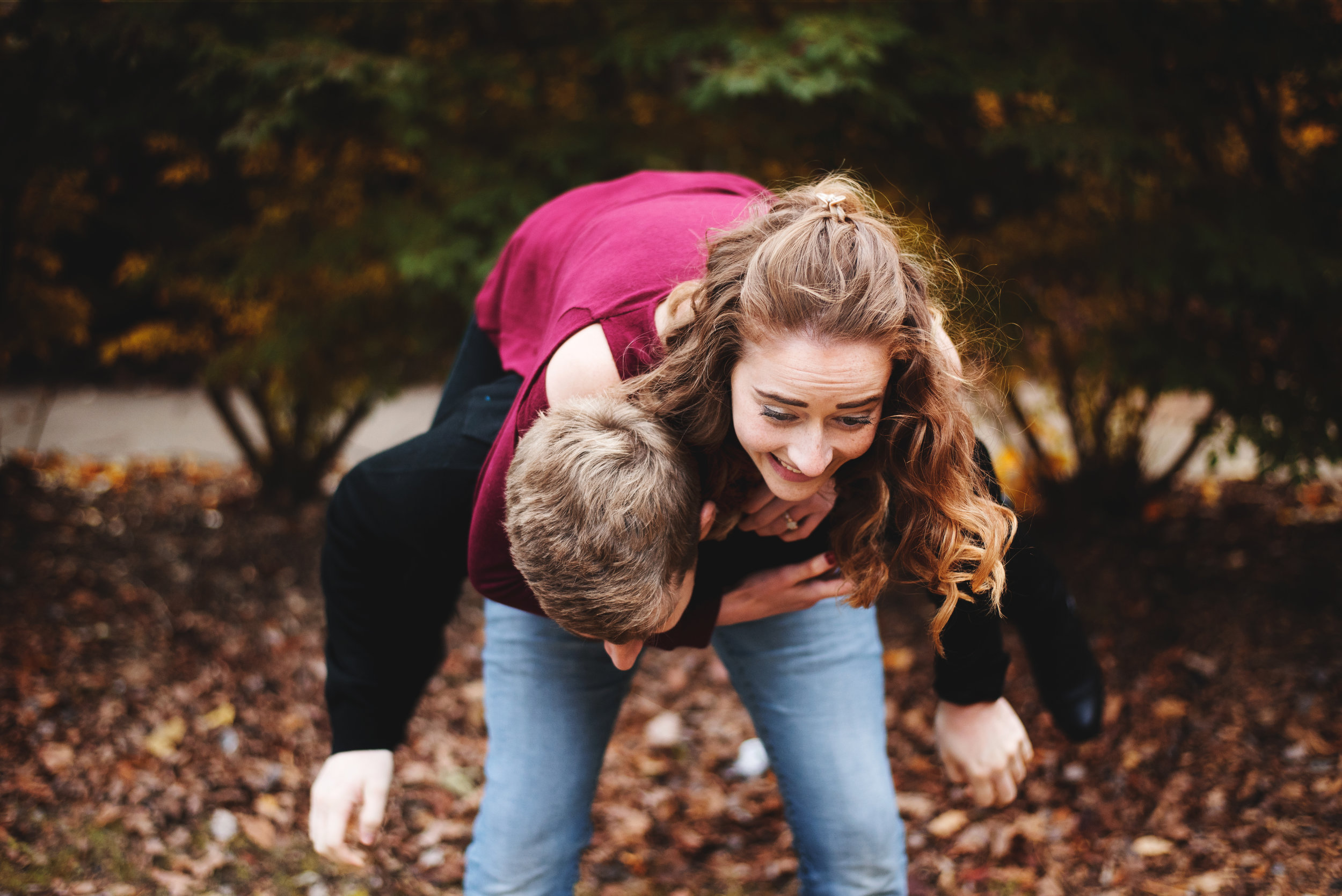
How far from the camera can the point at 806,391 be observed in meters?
1.48

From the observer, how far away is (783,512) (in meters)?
1.86

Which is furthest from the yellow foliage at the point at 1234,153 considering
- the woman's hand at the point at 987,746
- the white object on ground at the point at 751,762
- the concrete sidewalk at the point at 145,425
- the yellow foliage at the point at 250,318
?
the concrete sidewalk at the point at 145,425

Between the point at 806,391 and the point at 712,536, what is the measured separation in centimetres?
50

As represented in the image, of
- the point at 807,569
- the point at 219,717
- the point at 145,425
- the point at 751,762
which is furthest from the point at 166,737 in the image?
the point at 145,425

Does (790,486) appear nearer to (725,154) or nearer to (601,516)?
(601,516)

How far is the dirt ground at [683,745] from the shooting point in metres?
2.79

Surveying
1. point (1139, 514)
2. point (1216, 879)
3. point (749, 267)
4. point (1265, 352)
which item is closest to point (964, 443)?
point (749, 267)

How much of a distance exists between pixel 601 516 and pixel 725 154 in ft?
8.89

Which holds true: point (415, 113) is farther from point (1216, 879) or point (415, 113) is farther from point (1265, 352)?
point (1216, 879)

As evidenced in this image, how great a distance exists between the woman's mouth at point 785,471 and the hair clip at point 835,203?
16.1 inches

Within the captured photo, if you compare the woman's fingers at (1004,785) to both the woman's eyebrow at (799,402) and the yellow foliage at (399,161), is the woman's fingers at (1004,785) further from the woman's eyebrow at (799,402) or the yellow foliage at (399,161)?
the yellow foliage at (399,161)

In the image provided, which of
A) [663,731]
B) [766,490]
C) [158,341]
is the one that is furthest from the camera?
[158,341]

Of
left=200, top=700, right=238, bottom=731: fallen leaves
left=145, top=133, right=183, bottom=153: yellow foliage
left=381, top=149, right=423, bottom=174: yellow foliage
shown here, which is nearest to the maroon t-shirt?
left=381, top=149, right=423, bottom=174: yellow foliage

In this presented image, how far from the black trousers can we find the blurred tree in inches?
43.6
